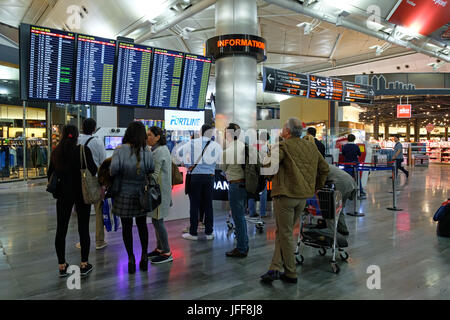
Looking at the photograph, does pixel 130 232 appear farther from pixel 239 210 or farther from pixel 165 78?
pixel 165 78

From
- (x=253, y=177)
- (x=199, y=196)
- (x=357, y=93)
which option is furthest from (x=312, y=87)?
(x=253, y=177)

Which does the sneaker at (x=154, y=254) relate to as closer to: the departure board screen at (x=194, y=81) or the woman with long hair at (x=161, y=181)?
the woman with long hair at (x=161, y=181)

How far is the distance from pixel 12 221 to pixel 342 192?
5.42 meters

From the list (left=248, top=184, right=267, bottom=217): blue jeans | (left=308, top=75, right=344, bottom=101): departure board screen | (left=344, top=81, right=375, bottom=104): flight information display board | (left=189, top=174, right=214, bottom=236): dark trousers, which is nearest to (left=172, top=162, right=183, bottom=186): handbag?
(left=189, top=174, right=214, bottom=236): dark trousers

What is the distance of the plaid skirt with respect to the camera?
324cm

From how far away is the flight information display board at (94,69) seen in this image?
16.5ft

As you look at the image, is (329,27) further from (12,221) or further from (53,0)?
(12,221)

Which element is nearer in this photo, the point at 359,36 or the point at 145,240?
the point at 145,240

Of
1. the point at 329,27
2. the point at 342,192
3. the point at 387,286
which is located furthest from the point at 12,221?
the point at 329,27

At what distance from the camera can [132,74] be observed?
18.0 feet

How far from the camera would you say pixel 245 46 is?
6.57 metres

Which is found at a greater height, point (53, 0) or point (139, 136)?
point (53, 0)

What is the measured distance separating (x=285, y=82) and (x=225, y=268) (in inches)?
243
